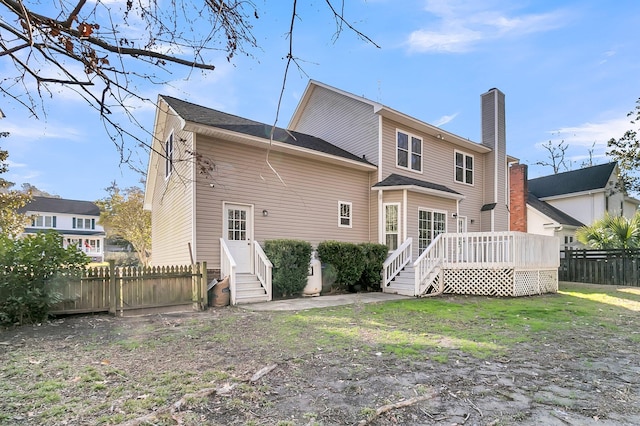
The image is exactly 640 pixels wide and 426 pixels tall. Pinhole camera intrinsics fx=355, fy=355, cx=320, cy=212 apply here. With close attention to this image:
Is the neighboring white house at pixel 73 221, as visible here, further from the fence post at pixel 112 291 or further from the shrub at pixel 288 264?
the fence post at pixel 112 291

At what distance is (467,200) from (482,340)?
12587 mm

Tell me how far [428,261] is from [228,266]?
6111mm

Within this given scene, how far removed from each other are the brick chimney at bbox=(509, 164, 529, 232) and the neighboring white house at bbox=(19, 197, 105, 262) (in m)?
38.5

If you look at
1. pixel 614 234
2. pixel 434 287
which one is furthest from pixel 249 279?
pixel 614 234

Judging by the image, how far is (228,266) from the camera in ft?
30.9

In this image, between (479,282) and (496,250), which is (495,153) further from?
(479,282)

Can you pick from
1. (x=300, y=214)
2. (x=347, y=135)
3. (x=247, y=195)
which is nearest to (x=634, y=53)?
(x=347, y=135)

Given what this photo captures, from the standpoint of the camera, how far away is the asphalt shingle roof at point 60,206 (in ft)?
125

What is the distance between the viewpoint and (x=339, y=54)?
3230 mm

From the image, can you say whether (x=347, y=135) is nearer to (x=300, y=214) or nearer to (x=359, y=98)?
(x=359, y=98)

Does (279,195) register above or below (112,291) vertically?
above

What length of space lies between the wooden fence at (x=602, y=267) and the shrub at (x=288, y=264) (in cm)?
1250

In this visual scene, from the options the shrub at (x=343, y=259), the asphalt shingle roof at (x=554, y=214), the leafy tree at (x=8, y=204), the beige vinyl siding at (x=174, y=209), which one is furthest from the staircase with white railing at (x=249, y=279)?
the asphalt shingle roof at (x=554, y=214)

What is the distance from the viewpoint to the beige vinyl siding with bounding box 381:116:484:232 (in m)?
13.9
